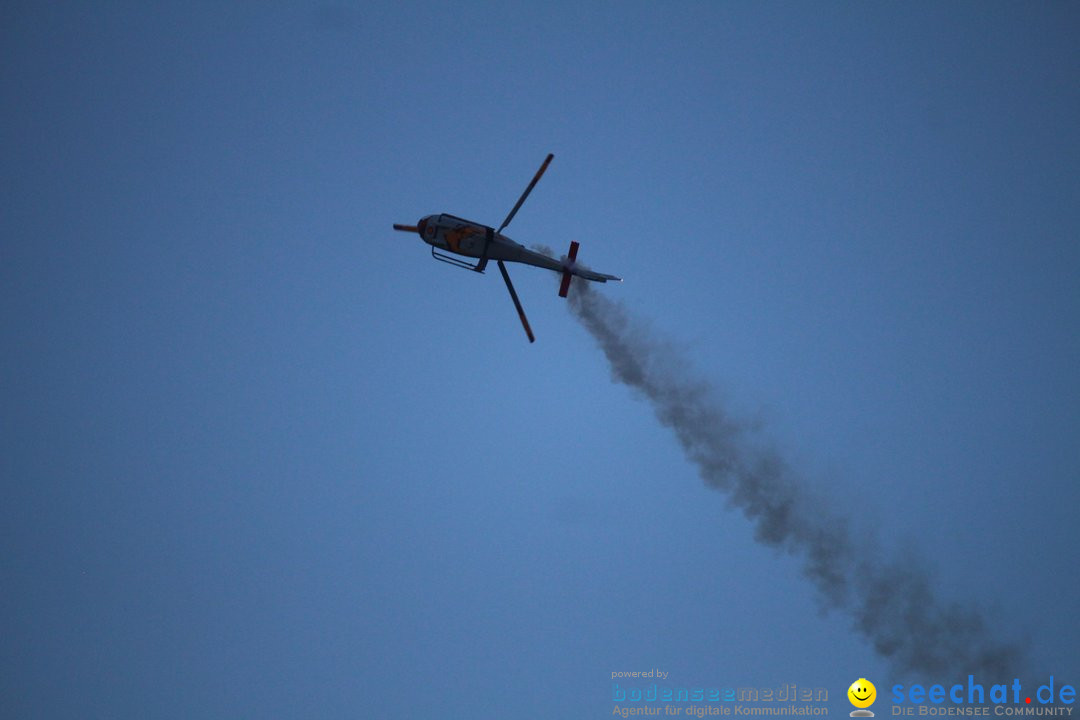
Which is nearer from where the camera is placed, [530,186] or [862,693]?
[530,186]

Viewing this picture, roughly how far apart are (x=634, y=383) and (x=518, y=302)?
20.2 meters

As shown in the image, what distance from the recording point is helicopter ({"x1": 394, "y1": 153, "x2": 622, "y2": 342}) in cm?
6106

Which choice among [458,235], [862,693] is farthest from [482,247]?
[862,693]

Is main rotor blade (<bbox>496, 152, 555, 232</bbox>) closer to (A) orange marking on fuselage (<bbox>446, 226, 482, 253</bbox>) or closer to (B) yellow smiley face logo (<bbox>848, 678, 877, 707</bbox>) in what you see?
(A) orange marking on fuselage (<bbox>446, 226, 482, 253</bbox>)

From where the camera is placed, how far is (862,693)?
7894 cm

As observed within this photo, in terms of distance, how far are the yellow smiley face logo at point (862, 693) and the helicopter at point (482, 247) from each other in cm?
4077

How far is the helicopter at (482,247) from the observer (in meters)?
61.1

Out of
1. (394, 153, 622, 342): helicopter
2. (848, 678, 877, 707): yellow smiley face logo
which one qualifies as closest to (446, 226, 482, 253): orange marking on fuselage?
(394, 153, 622, 342): helicopter

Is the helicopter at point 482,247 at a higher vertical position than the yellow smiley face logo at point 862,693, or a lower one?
higher

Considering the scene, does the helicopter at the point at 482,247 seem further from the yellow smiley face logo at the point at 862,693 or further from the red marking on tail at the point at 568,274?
the yellow smiley face logo at the point at 862,693

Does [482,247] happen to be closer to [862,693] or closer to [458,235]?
[458,235]

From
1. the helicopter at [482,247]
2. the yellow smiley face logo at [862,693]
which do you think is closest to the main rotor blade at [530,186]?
the helicopter at [482,247]

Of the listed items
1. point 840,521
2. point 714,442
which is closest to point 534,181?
point 714,442

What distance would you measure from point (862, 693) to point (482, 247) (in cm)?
4867
